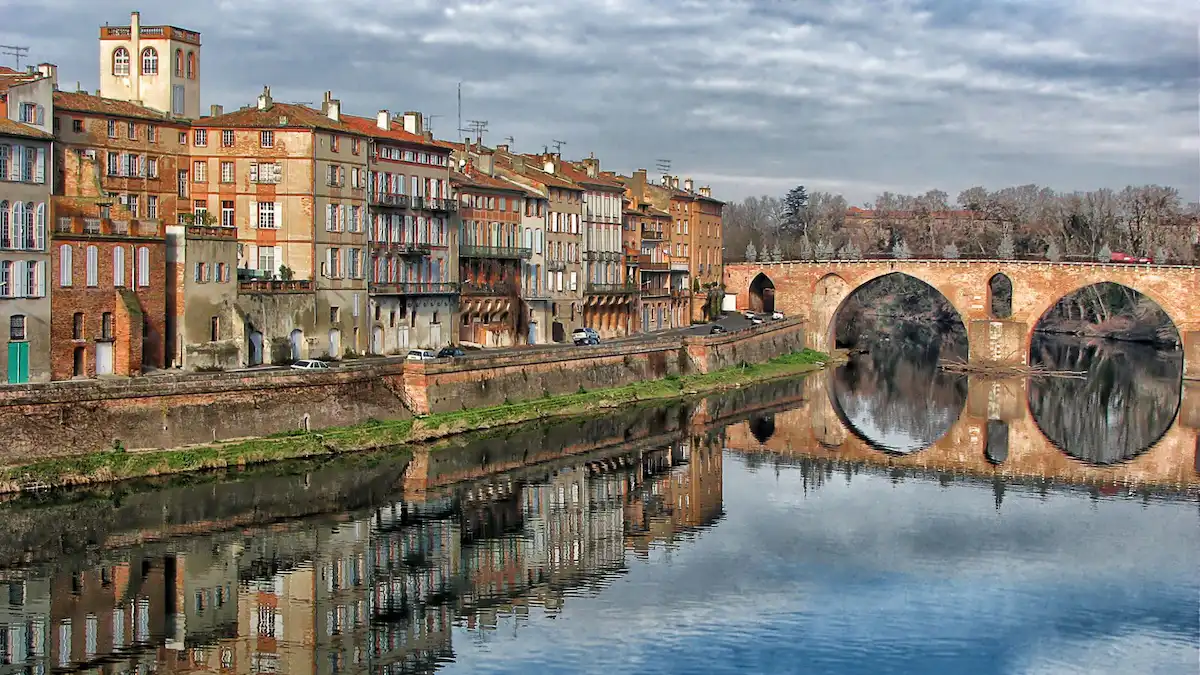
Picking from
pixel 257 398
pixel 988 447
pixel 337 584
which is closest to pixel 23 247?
pixel 257 398

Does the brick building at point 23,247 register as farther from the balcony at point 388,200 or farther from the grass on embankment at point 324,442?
the balcony at point 388,200

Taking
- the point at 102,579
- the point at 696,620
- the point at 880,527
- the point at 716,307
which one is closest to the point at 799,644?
the point at 696,620

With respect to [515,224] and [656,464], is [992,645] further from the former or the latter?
[515,224]

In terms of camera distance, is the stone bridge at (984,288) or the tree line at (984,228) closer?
the stone bridge at (984,288)

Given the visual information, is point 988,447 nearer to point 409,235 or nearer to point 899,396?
point 899,396

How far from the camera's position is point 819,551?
42188 mm

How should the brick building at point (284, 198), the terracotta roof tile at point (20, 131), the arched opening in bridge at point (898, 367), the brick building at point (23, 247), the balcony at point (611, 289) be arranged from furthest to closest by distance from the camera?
the balcony at point (611, 289) < the arched opening in bridge at point (898, 367) < the brick building at point (284, 198) < the terracotta roof tile at point (20, 131) < the brick building at point (23, 247)

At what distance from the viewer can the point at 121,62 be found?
197 feet

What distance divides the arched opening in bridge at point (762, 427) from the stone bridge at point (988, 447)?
0.13 feet

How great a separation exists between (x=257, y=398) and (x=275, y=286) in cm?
838

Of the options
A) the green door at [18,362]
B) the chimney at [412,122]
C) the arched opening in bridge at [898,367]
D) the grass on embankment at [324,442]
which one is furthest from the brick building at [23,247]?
the arched opening in bridge at [898,367]

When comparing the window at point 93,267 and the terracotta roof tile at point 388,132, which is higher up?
the terracotta roof tile at point 388,132

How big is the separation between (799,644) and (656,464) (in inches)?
860

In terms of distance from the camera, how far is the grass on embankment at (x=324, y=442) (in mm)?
43219
